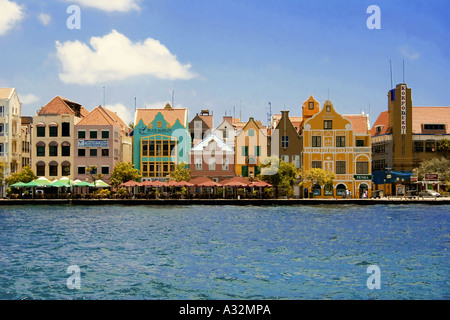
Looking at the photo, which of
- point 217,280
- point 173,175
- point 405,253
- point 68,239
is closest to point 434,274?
point 405,253

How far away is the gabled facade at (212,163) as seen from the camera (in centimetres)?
9394

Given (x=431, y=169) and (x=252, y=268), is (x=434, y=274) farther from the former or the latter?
(x=431, y=169)

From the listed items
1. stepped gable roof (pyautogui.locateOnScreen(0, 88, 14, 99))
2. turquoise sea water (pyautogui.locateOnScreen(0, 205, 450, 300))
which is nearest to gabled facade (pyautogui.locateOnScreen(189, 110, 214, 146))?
stepped gable roof (pyautogui.locateOnScreen(0, 88, 14, 99))

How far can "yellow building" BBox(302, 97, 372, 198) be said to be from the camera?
9238 cm

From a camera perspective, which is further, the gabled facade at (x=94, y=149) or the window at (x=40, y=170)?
the window at (x=40, y=170)

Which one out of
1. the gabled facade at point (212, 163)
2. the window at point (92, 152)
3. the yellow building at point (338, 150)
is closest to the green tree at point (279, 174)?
the yellow building at point (338, 150)

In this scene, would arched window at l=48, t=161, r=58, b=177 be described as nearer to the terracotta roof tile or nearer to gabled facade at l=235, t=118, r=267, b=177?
the terracotta roof tile

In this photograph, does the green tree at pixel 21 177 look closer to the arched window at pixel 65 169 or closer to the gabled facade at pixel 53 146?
the gabled facade at pixel 53 146

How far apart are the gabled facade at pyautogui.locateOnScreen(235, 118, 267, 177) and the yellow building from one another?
7.48 meters

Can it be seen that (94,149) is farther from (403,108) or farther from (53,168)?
(403,108)

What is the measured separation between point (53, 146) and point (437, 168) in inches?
2657

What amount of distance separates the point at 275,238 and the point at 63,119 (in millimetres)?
66915

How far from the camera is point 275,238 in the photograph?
39719mm

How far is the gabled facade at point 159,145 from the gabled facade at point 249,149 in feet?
33.1
